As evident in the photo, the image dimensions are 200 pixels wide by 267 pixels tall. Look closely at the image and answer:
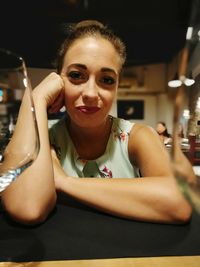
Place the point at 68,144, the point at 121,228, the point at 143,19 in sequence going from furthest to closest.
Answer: the point at 143,19, the point at 68,144, the point at 121,228

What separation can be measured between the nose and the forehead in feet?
0.17

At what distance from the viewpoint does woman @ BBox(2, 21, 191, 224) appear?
2.09 ft

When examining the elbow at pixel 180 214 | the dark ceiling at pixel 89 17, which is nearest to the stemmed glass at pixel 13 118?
the elbow at pixel 180 214

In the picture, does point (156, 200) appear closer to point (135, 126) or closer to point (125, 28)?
point (135, 126)

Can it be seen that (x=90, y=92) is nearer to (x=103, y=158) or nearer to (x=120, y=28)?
(x=103, y=158)

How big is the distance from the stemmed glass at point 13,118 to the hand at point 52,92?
34 cm

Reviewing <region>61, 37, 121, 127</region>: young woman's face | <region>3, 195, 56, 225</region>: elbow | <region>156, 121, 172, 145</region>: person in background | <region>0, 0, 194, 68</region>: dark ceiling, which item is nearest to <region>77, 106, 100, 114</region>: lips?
<region>61, 37, 121, 127</region>: young woman's face

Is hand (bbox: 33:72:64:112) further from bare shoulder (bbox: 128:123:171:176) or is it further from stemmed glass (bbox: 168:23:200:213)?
stemmed glass (bbox: 168:23:200:213)

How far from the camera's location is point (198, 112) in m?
0.27

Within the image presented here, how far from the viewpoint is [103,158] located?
0.97 metres

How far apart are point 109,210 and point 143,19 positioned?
200 cm

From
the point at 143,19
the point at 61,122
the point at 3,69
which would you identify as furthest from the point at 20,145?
the point at 143,19

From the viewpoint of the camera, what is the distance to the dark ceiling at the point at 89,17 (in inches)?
83.0

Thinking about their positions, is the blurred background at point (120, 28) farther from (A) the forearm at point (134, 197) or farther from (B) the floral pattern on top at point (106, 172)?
(A) the forearm at point (134, 197)
